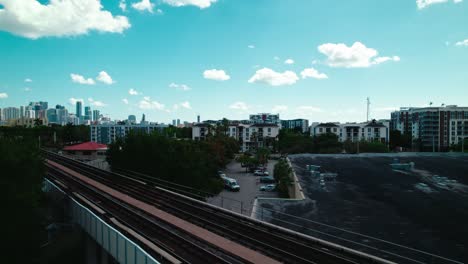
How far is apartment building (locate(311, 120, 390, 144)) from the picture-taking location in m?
109

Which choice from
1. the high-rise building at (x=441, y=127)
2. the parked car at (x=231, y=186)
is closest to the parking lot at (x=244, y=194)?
the parked car at (x=231, y=186)

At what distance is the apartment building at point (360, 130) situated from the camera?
10869cm

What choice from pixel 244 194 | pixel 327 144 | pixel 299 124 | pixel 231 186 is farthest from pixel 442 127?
pixel 244 194

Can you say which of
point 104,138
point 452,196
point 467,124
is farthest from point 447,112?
point 104,138

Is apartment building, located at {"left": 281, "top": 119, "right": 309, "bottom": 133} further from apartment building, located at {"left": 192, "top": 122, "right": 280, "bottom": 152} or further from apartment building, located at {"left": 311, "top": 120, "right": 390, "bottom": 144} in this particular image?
apartment building, located at {"left": 192, "top": 122, "right": 280, "bottom": 152}

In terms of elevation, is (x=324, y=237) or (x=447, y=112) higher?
(x=447, y=112)

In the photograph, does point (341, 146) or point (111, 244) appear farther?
point (341, 146)

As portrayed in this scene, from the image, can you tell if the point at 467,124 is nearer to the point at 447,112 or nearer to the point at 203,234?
the point at 447,112

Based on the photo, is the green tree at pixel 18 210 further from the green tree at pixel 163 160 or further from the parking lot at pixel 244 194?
the parking lot at pixel 244 194

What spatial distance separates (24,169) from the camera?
67.2 feet

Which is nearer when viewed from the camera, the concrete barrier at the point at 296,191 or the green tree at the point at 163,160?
the concrete barrier at the point at 296,191

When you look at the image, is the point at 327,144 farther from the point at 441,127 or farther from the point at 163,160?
the point at 163,160

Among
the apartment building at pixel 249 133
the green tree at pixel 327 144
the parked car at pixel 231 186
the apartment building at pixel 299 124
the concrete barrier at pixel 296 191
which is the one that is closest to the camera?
the concrete barrier at pixel 296 191

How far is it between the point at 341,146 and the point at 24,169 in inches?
3273
